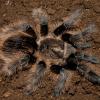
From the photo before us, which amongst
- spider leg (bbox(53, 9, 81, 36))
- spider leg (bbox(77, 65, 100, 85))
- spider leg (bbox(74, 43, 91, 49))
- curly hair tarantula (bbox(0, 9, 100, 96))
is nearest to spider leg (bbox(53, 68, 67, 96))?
curly hair tarantula (bbox(0, 9, 100, 96))

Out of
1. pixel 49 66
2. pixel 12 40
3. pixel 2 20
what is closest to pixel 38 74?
pixel 49 66

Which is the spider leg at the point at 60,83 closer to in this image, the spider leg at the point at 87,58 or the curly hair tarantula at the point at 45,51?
the curly hair tarantula at the point at 45,51

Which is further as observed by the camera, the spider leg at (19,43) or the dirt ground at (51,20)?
the spider leg at (19,43)

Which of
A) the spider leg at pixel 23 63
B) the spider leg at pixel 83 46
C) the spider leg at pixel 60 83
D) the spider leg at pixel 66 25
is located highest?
the spider leg at pixel 66 25

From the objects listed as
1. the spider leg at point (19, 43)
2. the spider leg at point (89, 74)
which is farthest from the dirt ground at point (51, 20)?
the spider leg at point (19, 43)

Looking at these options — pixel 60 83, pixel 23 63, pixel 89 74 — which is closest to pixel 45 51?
pixel 23 63

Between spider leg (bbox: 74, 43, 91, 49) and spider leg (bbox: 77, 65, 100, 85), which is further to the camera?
spider leg (bbox: 74, 43, 91, 49)

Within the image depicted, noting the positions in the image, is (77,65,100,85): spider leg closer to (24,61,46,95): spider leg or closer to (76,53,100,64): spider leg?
Answer: (76,53,100,64): spider leg

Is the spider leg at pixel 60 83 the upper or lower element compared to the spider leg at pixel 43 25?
lower
